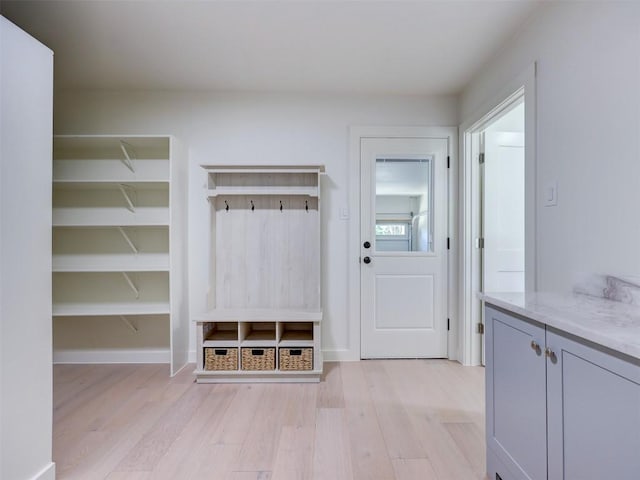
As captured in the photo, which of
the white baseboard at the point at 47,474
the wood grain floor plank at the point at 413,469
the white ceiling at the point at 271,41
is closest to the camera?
the white baseboard at the point at 47,474

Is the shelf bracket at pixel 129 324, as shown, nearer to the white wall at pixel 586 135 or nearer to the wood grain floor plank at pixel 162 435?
the wood grain floor plank at pixel 162 435

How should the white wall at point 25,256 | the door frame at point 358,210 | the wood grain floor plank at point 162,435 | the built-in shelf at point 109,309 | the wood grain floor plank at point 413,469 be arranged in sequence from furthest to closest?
the door frame at point 358,210
the built-in shelf at point 109,309
the wood grain floor plank at point 162,435
the wood grain floor plank at point 413,469
the white wall at point 25,256

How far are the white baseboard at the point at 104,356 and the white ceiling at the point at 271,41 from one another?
2296mm

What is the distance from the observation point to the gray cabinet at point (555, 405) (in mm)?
819

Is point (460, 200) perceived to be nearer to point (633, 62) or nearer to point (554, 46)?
point (554, 46)

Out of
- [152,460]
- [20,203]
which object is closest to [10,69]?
[20,203]

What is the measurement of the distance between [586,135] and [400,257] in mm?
1659

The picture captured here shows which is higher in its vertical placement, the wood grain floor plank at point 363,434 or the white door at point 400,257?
the white door at point 400,257

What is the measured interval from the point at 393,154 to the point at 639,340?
239 cm

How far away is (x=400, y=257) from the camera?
2963 millimetres

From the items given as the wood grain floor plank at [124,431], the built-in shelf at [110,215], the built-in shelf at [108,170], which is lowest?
the wood grain floor plank at [124,431]

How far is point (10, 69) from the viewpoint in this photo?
1255 millimetres

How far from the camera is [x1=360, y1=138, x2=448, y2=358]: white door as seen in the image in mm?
2953

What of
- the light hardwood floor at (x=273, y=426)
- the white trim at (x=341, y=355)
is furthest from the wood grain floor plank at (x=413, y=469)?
the white trim at (x=341, y=355)
